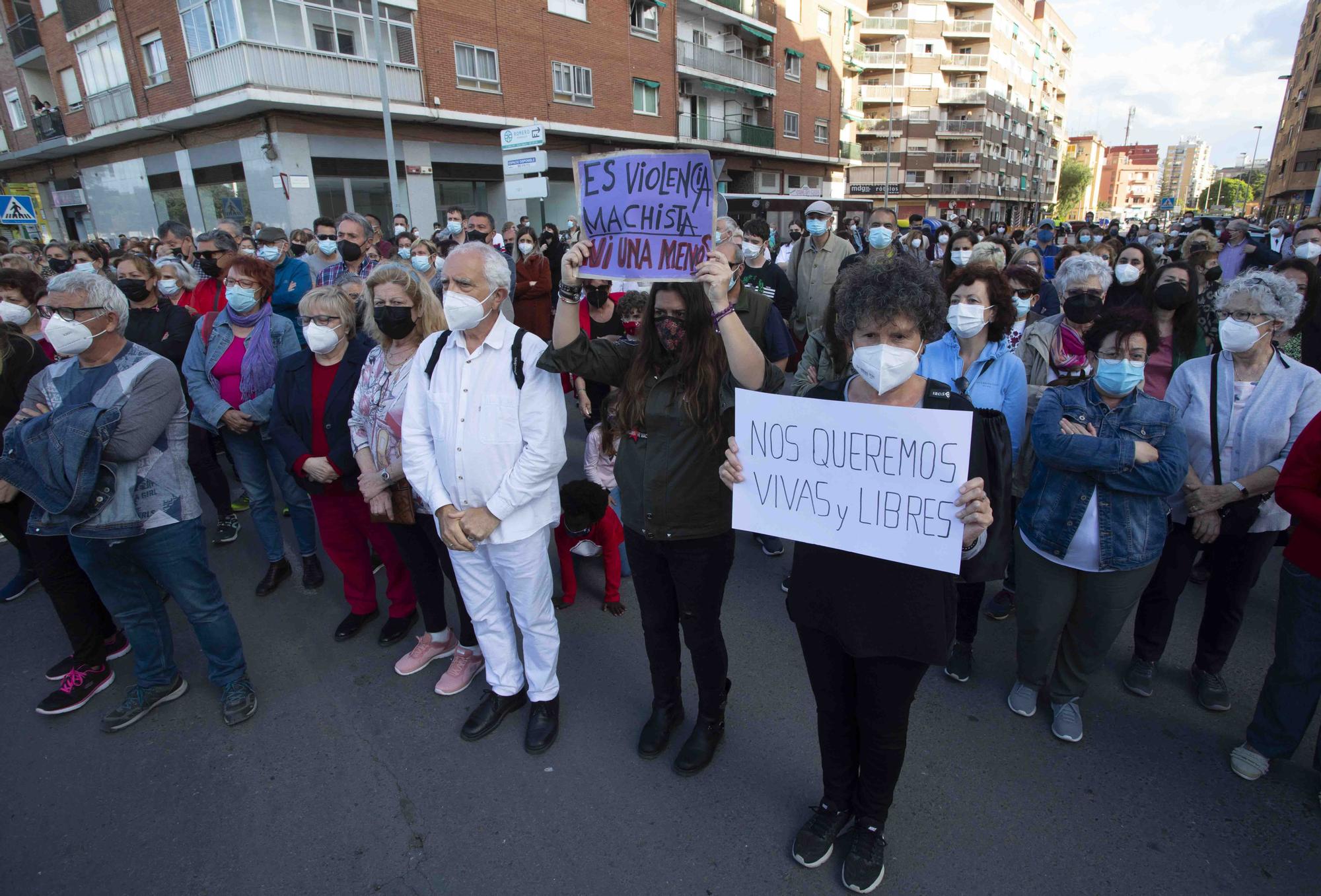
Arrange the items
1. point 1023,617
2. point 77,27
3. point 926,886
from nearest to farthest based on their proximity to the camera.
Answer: point 926,886 → point 1023,617 → point 77,27

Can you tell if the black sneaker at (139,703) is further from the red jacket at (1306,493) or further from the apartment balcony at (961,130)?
the apartment balcony at (961,130)

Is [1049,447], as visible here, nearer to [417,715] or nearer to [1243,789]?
[1243,789]

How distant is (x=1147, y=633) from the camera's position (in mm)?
3344

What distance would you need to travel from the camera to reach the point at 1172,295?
12.6ft

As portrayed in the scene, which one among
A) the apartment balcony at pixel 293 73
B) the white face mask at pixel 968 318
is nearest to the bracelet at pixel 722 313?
the white face mask at pixel 968 318

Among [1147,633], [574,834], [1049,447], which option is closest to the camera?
[574,834]

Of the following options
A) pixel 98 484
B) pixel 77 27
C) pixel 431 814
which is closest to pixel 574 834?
pixel 431 814

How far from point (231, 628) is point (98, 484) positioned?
36.9 inches

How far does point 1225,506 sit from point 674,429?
2632mm

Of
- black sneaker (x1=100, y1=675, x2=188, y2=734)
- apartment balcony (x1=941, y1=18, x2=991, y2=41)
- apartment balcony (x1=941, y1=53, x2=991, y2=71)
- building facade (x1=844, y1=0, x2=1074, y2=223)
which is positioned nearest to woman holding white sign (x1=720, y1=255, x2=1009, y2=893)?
black sneaker (x1=100, y1=675, x2=188, y2=734)

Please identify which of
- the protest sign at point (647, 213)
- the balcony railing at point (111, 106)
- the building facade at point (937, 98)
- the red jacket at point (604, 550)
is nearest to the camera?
the protest sign at point (647, 213)

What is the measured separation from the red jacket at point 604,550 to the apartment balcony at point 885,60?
208 ft

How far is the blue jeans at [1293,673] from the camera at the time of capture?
2.60m

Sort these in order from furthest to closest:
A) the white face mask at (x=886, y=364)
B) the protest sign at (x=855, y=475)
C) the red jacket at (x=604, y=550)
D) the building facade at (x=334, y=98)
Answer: the building facade at (x=334, y=98) → the red jacket at (x=604, y=550) → the white face mask at (x=886, y=364) → the protest sign at (x=855, y=475)
